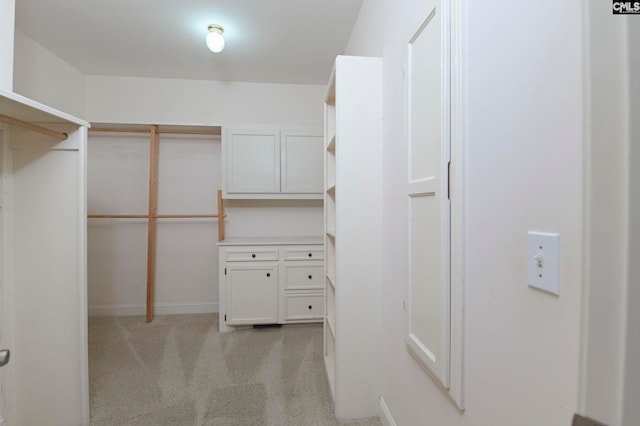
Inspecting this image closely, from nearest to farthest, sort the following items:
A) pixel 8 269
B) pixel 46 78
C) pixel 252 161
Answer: pixel 8 269
pixel 46 78
pixel 252 161

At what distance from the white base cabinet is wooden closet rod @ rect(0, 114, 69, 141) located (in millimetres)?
1481

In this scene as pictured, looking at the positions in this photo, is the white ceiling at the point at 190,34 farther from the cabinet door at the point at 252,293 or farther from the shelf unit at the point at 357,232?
the cabinet door at the point at 252,293

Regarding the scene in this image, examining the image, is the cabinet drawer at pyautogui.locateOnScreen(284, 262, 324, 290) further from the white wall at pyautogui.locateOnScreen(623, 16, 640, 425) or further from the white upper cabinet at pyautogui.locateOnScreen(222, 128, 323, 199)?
the white wall at pyautogui.locateOnScreen(623, 16, 640, 425)

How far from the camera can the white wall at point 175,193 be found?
3.04 metres

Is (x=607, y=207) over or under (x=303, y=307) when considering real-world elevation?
over

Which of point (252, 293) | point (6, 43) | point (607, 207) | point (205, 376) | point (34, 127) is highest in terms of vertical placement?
point (6, 43)

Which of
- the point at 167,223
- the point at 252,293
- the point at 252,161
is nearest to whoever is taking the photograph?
the point at 252,293

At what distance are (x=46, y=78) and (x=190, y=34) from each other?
4.71 ft

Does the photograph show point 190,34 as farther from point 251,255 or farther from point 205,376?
point 205,376

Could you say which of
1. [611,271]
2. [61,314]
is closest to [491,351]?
[611,271]

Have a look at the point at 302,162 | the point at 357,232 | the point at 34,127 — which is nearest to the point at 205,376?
the point at 357,232

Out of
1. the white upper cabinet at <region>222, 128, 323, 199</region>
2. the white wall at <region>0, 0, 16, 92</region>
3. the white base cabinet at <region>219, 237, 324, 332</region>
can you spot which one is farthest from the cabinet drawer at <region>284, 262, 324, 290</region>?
the white wall at <region>0, 0, 16, 92</region>

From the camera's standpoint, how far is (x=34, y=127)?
137 cm

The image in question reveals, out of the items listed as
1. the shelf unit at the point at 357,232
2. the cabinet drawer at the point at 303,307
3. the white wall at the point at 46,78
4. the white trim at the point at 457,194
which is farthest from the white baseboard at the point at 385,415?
the white wall at the point at 46,78
